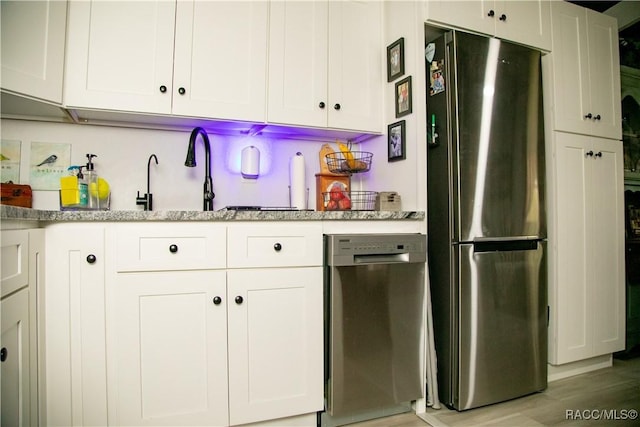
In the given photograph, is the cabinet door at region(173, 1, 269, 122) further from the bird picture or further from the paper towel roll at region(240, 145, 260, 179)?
the bird picture

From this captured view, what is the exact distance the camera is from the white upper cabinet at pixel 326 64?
1.88m

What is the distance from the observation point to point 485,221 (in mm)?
1746

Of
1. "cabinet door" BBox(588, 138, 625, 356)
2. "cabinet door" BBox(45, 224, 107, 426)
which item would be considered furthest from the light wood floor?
"cabinet door" BBox(45, 224, 107, 426)

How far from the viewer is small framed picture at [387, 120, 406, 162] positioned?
6.14 ft

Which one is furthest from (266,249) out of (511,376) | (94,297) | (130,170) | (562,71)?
(562,71)

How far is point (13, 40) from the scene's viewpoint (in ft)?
4.47

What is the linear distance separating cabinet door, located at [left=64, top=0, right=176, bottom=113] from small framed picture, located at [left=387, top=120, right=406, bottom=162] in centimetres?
118

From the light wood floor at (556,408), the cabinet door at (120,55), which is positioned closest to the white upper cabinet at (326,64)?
the cabinet door at (120,55)

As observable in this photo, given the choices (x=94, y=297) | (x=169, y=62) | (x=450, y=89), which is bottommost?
(x=94, y=297)

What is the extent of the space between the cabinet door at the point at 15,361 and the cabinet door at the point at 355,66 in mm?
1556

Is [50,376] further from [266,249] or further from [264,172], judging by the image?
[264,172]

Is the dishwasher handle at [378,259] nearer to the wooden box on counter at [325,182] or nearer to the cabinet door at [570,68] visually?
the wooden box on counter at [325,182]

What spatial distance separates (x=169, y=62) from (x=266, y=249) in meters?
1.04

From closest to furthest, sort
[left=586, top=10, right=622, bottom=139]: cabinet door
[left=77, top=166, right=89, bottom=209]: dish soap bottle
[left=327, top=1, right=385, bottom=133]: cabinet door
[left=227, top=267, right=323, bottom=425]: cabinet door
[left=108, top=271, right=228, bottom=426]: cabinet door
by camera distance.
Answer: [left=108, top=271, right=228, bottom=426]: cabinet door → [left=227, top=267, right=323, bottom=425]: cabinet door → [left=77, top=166, right=89, bottom=209]: dish soap bottle → [left=327, top=1, right=385, bottom=133]: cabinet door → [left=586, top=10, right=622, bottom=139]: cabinet door
